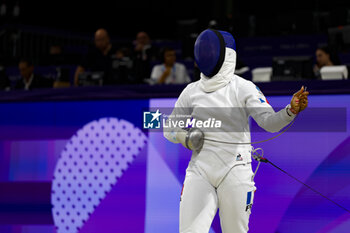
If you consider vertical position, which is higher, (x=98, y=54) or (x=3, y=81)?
(x=98, y=54)

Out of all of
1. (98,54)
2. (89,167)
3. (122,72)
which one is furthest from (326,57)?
(89,167)

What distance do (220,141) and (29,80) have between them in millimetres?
3708

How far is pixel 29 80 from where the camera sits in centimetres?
612

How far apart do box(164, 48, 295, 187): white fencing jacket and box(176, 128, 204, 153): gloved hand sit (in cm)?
3

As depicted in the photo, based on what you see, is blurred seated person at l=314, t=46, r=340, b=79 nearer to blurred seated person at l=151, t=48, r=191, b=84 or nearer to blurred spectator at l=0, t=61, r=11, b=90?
blurred seated person at l=151, t=48, r=191, b=84

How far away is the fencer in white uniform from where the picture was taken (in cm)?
289

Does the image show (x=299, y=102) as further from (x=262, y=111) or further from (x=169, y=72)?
(x=169, y=72)

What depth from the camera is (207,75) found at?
3086mm

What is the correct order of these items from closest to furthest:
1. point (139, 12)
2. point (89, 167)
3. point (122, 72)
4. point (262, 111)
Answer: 1. point (262, 111)
2. point (89, 167)
3. point (122, 72)
4. point (139, 12)

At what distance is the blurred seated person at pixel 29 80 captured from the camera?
5953 mm

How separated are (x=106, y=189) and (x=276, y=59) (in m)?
2.08

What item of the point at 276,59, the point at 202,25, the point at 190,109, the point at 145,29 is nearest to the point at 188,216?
the point at 190,109

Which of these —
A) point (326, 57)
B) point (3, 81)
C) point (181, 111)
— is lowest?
point (3, 81)

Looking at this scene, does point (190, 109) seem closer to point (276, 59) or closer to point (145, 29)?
point (276, 59)
